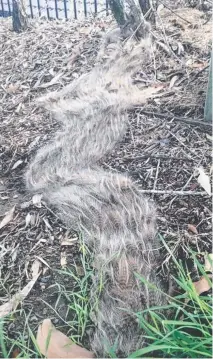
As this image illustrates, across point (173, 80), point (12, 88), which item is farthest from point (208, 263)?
point (12, 88)

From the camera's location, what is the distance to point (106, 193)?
2297 millimetres

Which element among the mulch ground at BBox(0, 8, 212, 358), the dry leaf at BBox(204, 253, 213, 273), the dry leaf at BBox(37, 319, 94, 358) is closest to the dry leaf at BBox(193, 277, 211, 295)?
the dry leaf at BBox(204, 253, 213, 273)

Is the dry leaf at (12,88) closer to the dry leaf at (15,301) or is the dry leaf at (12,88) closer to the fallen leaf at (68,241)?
the fallen leaf at (68,241)

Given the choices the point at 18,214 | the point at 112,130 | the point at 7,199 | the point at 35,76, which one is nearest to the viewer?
the point at 18,214

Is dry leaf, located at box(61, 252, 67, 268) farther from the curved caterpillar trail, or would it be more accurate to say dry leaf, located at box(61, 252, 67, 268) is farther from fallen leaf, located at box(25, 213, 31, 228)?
fallen leaf, located at box(25, 213, 31, 228)

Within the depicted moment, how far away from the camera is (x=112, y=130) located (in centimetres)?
279

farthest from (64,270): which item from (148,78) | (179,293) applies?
(148,78)

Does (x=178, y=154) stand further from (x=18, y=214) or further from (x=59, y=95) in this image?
Answer: (x=59, y=95)

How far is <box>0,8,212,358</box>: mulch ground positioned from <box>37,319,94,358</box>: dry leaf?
0.17 feet

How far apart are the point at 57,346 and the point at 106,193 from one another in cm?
80

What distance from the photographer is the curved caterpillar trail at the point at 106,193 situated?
1.78 m

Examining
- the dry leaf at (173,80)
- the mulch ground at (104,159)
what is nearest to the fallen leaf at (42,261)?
the mulch ground at (104,159)

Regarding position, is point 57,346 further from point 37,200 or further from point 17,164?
point 17,164

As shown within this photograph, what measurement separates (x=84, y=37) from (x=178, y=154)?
7.07 feet
